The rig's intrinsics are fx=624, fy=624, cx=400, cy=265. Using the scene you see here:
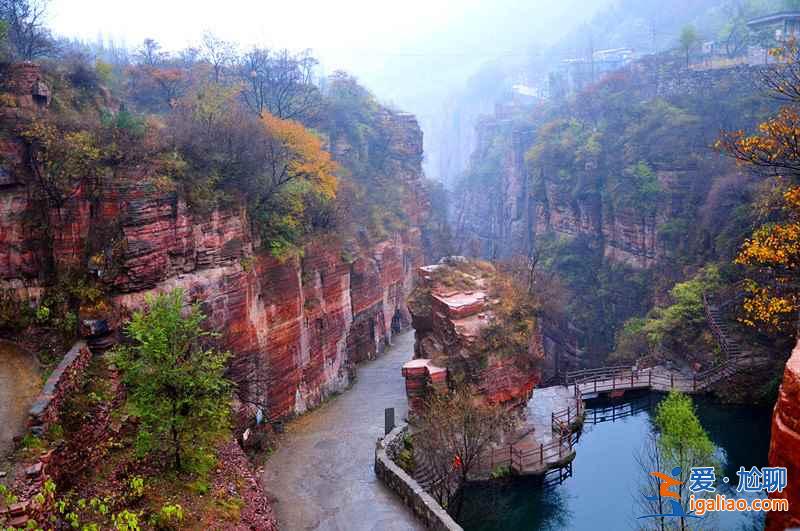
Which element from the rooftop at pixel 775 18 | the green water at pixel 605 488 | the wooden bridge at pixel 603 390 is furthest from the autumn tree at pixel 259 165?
the rooftop at pixel 775 18

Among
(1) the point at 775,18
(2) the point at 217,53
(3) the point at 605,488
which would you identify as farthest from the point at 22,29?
(1) the point at 775,18

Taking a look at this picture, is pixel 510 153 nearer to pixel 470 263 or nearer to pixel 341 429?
pixel 470 263

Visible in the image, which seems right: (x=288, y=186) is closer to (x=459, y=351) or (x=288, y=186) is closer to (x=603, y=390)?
(x=459, y=351)

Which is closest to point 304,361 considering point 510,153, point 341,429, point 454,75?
point 341,429

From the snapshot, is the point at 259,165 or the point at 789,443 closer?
the point at 789,443

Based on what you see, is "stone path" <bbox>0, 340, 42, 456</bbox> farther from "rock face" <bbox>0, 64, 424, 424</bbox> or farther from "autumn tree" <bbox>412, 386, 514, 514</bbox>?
A: "autumn tree" <bbox>412, 386, 514, 514</bbox>

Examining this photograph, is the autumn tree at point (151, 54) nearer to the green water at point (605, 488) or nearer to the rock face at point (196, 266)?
the rock face at point (196, 266)
